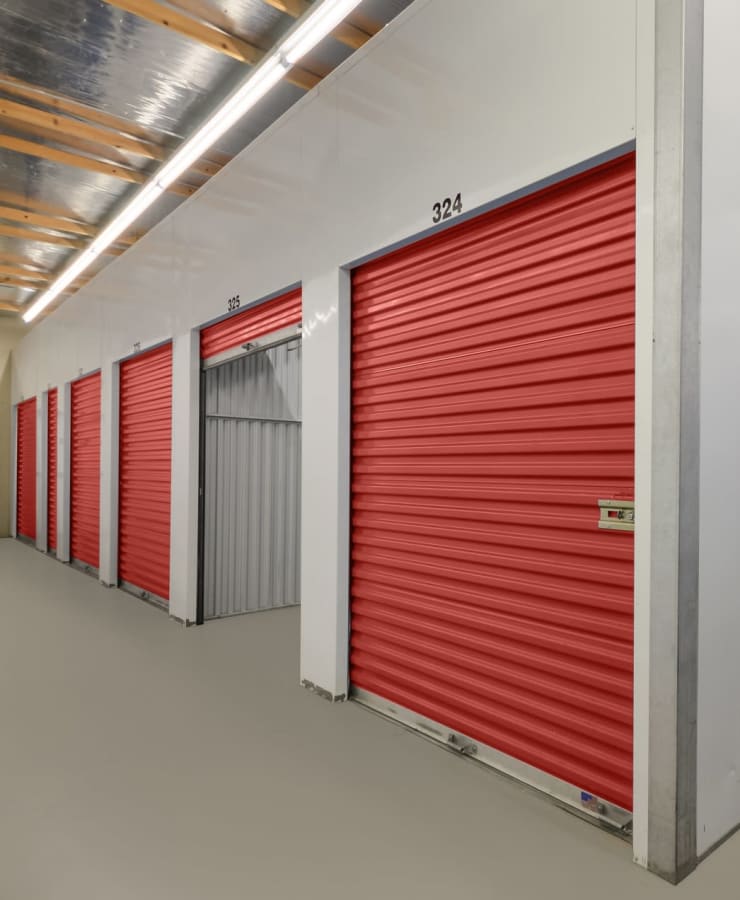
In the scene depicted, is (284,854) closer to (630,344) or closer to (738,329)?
(630,344)

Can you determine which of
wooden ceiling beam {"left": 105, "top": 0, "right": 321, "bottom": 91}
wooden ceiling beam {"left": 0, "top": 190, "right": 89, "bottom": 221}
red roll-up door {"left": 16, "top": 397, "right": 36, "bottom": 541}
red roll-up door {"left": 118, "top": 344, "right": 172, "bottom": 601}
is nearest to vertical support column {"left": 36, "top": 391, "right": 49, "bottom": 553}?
red roll-up door {"left": 16, "top": 397, "right": 36, "bottom": 541}

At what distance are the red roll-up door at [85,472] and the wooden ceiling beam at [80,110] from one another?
391cm

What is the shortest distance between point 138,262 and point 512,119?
5.21 m

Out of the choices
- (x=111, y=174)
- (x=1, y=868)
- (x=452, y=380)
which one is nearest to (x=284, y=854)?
(x=1, y=868)

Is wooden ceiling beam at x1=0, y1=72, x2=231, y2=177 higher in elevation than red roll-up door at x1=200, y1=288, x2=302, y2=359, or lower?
higher

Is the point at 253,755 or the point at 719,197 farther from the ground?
the point at 719,197

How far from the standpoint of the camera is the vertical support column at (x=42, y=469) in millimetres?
10586

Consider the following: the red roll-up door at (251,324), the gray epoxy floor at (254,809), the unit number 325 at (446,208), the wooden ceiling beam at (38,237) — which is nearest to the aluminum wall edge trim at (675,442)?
the gray epoxy floor at (254,809)

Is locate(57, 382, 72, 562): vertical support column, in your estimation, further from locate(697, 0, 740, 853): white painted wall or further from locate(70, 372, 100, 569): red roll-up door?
locate(697, 0, 740, 853): white painted wall

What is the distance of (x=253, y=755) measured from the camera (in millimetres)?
3074

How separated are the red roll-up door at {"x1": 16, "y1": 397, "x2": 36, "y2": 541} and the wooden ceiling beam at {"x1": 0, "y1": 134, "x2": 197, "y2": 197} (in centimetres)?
700

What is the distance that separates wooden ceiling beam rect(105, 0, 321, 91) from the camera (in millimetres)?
3652

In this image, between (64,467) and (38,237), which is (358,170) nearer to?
(38,237)

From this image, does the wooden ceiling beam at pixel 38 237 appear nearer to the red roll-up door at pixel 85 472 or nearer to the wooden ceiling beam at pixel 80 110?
the red roll-up door at pixel 85 472
